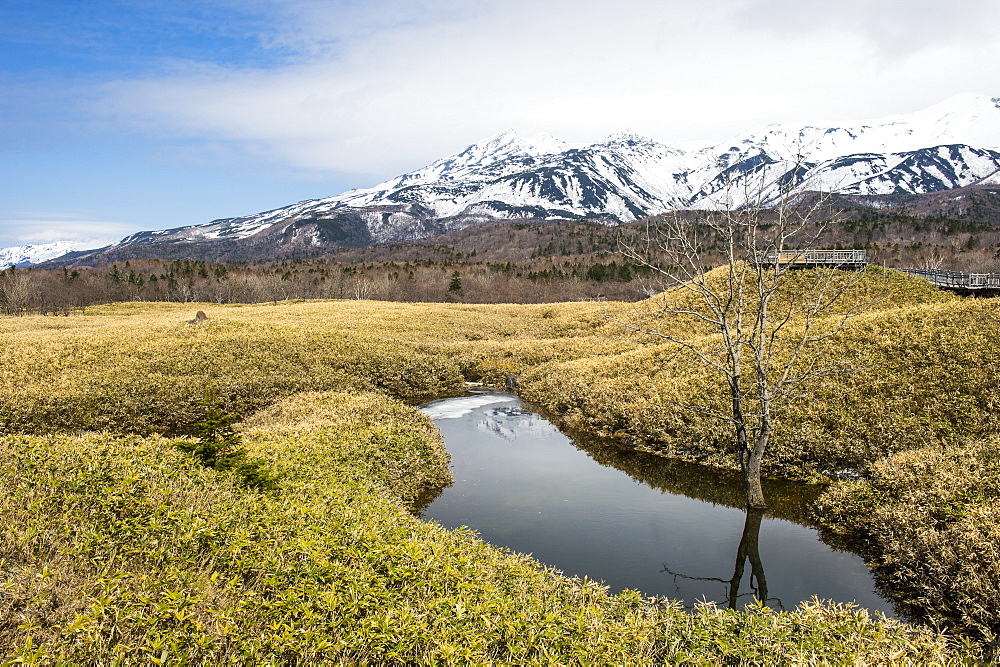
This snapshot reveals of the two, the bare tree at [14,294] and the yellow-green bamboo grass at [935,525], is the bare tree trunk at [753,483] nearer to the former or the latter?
→ the yellow-green bamboo grass at [935,525]

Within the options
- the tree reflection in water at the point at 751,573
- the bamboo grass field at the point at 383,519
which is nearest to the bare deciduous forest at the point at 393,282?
the bamboo grass field at the point at 383,519

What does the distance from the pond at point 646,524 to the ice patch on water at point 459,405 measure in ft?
16.1

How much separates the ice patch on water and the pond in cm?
491

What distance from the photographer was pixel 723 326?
15.2 m

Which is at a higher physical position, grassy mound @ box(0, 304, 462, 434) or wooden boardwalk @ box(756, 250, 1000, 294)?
wooden boardwalk @ box(756, 250, 1000, 294)

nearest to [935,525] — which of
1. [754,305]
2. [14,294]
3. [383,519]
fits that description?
[383,519]

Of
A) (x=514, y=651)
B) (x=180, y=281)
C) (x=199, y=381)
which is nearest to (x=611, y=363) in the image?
(x=199, y=381)

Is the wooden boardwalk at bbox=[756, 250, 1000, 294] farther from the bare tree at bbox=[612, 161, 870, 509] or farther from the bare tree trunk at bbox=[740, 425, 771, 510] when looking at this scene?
the bare tree trunk at bbox=[740, 425, 771, 510]

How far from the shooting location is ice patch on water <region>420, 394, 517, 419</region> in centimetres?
2795

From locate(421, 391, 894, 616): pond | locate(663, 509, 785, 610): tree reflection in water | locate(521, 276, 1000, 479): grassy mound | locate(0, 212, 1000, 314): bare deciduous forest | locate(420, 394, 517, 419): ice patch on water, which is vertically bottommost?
locate(663, 509, 785, 610): tree reflection in water

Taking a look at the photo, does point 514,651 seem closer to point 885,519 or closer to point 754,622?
point 754,622

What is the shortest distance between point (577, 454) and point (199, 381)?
1930cm

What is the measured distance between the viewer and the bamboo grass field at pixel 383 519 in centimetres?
756

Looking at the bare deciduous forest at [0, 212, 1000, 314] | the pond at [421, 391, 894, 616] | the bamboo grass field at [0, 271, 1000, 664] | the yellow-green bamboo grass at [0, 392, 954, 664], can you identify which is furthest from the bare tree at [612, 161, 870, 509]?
the bare deciduous forest at [0, 212, 1000, 314]
